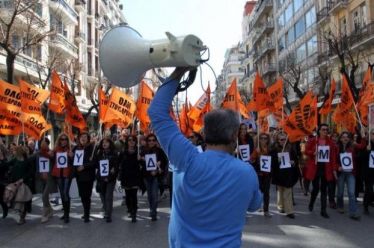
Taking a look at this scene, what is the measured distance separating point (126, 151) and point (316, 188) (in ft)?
12.4

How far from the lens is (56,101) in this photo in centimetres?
1241

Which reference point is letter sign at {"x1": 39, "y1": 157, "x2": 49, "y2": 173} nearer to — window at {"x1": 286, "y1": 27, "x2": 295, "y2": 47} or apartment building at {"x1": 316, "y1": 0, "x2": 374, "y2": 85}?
apartment building at {"x1": 316, "y1": 0, "x2": 374, "y2": 85}

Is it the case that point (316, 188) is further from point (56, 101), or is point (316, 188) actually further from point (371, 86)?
point (56, 101)

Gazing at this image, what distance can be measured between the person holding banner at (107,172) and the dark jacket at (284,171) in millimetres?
3111

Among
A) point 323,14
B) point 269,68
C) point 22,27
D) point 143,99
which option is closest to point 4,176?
point 143,99

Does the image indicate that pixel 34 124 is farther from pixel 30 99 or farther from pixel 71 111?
pixel 71 111

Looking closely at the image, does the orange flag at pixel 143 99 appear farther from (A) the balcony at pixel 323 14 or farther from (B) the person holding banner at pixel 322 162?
(A) the balcony at pixel 323 14

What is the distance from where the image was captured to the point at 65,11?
40219mm

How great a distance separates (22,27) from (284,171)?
67.8ft

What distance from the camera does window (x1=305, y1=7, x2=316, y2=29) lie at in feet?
141

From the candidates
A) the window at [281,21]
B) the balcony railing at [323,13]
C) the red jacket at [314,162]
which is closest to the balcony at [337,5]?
the balcony railing at [323,13]

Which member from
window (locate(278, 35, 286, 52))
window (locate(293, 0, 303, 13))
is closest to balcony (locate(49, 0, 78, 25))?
window (locate(293, 0, 303, 13))

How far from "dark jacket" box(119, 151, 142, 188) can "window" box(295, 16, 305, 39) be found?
39.6m

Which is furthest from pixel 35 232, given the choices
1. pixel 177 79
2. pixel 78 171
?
pixel 177 79
